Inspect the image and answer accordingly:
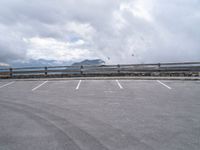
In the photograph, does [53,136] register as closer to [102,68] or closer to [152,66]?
[102,68]

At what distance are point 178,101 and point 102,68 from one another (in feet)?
33.6

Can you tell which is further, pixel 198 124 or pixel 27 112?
pixel 27 112

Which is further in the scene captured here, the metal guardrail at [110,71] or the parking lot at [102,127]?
→ the metal guardrail at [110,71]

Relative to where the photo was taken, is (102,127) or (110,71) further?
(110,71)

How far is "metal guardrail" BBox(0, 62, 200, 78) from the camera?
14.3 meters

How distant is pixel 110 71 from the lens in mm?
15531

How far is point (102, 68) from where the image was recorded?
15.8 metres

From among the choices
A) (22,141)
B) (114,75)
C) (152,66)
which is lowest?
(22,141)

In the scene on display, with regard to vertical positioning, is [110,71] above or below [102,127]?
above

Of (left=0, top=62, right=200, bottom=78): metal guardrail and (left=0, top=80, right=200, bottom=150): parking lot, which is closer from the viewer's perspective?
(left=0, top=80, right=200, bottom=150): parking lot

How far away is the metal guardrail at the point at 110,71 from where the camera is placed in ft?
46.8

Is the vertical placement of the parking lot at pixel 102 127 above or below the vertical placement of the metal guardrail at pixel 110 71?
below

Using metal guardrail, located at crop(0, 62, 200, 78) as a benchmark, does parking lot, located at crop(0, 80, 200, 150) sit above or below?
below

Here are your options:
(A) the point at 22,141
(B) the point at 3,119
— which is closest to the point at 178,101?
(A) the point at 22,141
